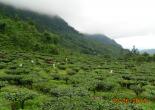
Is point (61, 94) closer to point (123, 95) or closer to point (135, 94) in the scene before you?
point (123, 95)

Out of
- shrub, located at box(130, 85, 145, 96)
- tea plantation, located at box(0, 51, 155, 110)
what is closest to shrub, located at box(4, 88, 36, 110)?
tea plantation, located at box(0, 51, 155, 110)

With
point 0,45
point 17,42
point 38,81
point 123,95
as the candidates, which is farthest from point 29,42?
point 123,95

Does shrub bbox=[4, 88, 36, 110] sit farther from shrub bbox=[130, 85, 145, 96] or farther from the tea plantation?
shrub bbox=[130, 85, 145, 96]

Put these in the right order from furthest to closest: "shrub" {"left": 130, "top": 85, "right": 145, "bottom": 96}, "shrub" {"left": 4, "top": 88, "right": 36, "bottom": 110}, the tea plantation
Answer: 1. "shrub" {"left": 130, "top": 85, "right": 145, "bottom": 96}
2. "shrub" {"left": 4, "top": 88, "right": 36, "bottom": 110}
3. the tea plantation

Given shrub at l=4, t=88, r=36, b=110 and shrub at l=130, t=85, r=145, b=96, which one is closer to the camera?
shrub at l=4, t=88, r=36, b=110

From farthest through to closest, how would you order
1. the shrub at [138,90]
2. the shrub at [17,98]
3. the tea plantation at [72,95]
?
1. the shrub at [138,90]
2. the shrub at [17,98]
3. the tea plantation at [72,95]

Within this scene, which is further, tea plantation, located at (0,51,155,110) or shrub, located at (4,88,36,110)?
shrub, located at (4,88,36,110)

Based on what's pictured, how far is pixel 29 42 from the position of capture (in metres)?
124

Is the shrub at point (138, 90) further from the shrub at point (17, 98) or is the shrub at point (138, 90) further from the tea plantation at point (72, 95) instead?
the shrub at point (17, 98)

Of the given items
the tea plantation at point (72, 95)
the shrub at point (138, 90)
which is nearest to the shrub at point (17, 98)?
the tea plantation at point (72, 95)

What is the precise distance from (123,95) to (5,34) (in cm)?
9258

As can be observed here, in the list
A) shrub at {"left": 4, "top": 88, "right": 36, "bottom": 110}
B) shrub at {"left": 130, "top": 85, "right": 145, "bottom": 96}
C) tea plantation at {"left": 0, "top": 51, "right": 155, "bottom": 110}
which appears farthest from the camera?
shrub at {"left": 130, "top": 85, "right": 145, "bottom": 96}

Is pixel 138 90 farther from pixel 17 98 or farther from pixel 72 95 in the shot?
pixel 17 98

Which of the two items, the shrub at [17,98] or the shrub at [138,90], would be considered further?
the shrub at [138,90]
